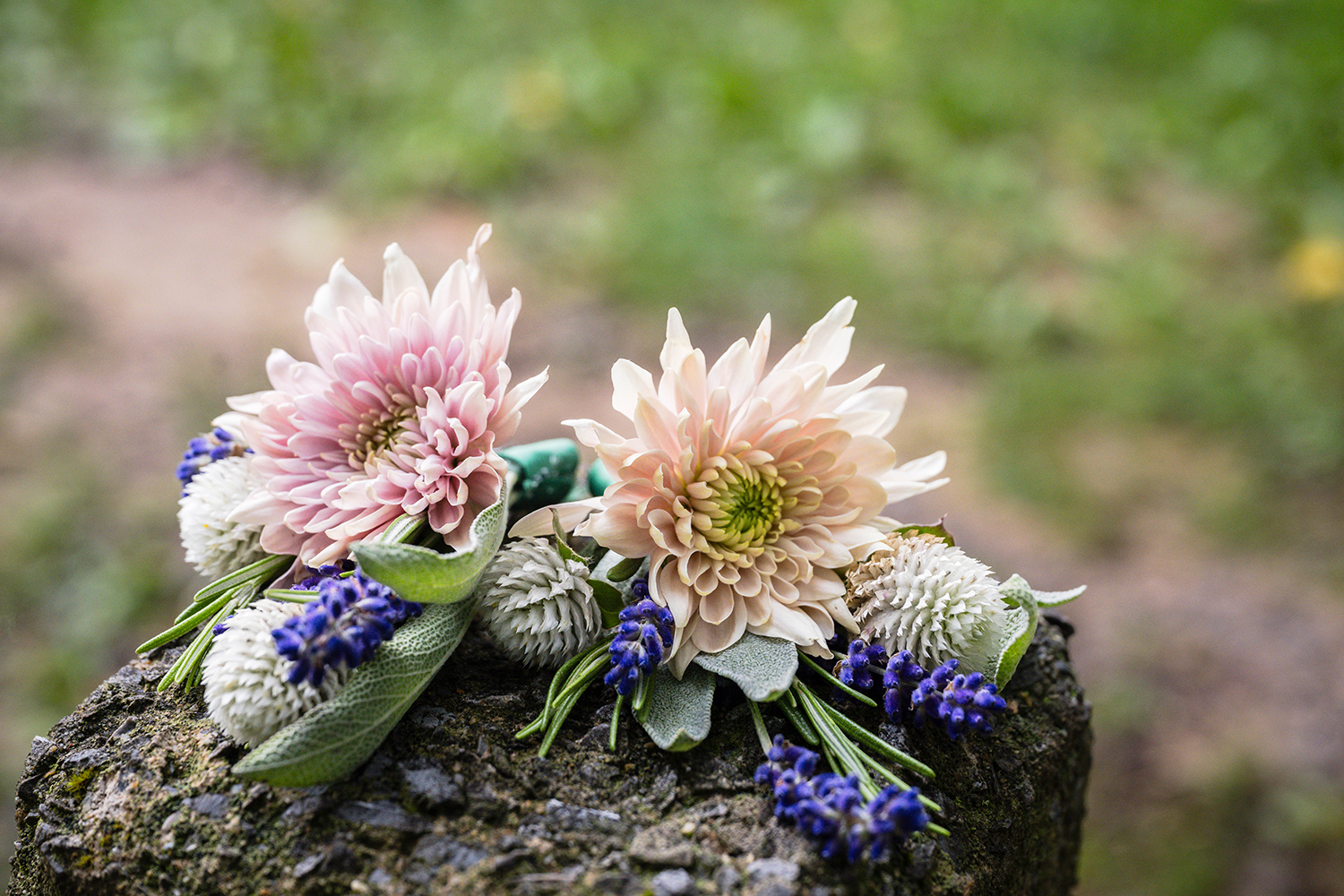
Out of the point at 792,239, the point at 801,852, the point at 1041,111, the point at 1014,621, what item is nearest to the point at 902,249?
the point at 792,239

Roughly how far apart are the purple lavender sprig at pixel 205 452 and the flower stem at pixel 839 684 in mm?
675

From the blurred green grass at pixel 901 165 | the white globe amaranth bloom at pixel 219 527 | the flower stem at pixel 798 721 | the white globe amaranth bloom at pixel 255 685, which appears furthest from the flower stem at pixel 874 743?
the blurred green grass at pixel 901 165

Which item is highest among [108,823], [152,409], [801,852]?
[152,409]

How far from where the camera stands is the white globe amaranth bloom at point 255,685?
37.7 inches

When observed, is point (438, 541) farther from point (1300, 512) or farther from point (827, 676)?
point (1300, 512)

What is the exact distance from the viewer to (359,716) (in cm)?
97

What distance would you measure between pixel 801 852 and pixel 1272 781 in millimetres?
1801

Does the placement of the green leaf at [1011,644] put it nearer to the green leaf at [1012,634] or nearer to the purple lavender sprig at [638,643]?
the green leaf at [1012,634]

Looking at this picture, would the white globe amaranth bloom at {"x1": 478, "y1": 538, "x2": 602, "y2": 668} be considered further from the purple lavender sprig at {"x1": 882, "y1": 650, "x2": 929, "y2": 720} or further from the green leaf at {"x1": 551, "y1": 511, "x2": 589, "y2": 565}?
the purple lavender sprig at {"x1": 882, "y1": 650, "x2": 929, "y2": 720}

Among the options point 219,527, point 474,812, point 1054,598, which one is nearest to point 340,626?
point 474,812

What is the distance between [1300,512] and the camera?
2.87 meters

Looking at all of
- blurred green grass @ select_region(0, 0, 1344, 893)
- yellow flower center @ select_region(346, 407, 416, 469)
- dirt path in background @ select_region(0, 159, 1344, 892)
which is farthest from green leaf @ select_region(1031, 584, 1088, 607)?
blurred green grass @ select_region(0, 0, 1344, 893)

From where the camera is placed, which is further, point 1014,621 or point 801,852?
point 1014,621

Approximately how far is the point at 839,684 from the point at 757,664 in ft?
0.28
